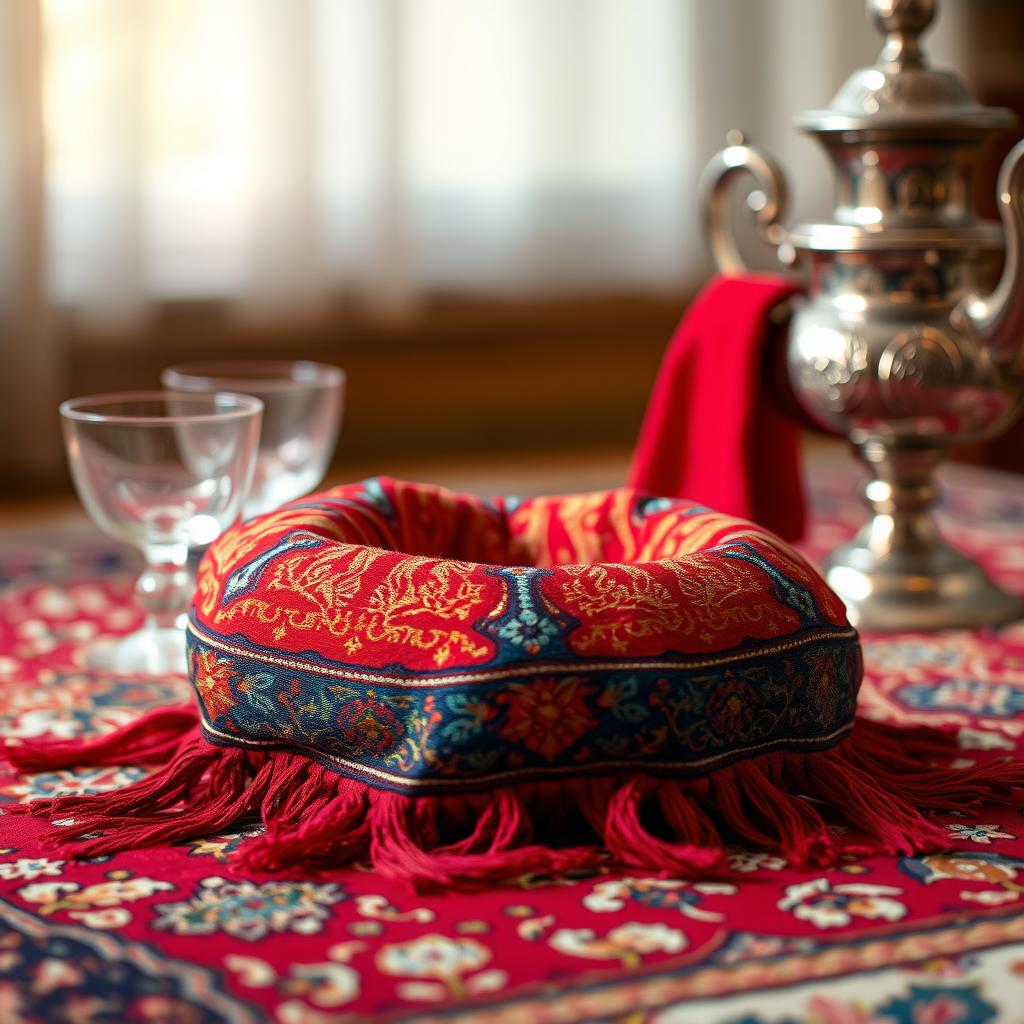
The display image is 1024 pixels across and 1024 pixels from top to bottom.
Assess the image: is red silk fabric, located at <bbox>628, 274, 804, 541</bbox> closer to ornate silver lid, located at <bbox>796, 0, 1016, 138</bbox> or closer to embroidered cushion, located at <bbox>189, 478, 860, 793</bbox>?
ornate silver lid, located at <bbox>796, 0, 1016, 138</bbox>

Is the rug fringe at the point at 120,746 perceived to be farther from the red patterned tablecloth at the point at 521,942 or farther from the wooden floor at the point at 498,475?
the wooden floor at the point at 498,475

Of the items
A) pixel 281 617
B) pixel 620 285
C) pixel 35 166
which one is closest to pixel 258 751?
pixel 281 617

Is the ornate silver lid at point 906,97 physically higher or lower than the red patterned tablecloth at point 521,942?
higher

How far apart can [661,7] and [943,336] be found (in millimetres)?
1174

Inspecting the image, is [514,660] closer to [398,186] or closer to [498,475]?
[498,475]

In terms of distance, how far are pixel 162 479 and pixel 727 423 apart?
19.2 inches

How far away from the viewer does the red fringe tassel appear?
27.2 inches

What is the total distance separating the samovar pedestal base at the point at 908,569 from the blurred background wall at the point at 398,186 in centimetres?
94

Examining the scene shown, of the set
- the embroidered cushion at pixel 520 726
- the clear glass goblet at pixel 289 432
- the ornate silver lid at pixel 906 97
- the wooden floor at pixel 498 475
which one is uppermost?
the ornate silver lid at pixel 906 97

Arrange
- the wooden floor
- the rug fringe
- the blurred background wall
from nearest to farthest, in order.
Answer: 1. the rug fringe
2. the wooden floor
3. the blurred background wall

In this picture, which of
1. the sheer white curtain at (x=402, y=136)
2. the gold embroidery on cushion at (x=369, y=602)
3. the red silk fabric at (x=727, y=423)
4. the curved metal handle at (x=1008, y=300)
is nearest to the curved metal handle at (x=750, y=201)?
the red silk fabric at (x=727, y=423)

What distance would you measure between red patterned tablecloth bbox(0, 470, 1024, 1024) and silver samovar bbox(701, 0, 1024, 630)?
0.43 meters

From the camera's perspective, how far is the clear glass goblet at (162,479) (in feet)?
3.24

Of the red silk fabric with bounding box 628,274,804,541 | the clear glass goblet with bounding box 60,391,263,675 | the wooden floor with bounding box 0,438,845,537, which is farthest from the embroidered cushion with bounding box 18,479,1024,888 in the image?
the wooden floor with bounding box 0,438,845,537
